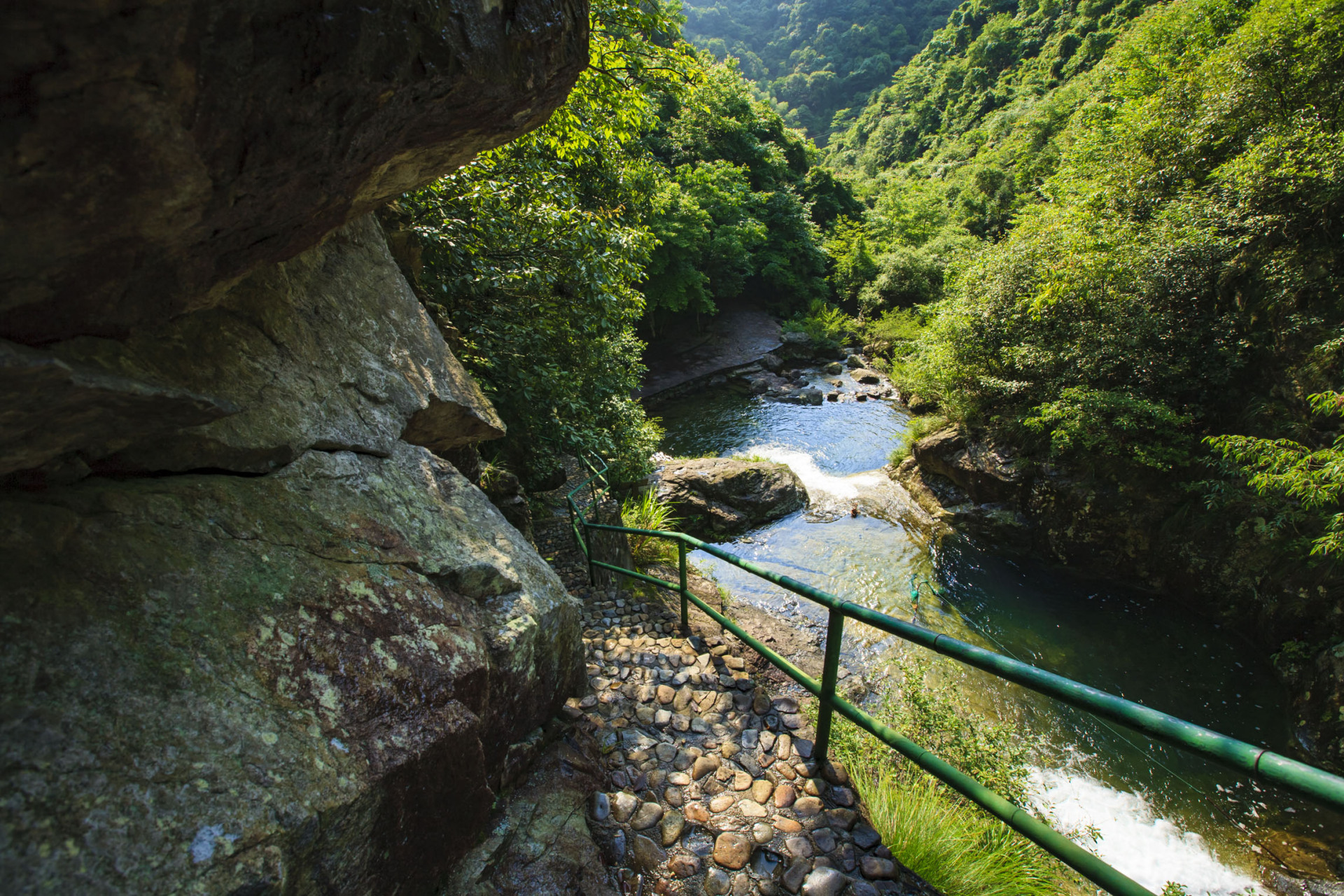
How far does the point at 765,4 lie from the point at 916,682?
128m

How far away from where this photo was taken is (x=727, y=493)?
35.2 ft

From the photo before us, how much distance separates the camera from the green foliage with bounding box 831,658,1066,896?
1.99m

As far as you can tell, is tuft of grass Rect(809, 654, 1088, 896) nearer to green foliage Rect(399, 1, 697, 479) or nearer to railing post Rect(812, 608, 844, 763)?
railing post Rect(812, 608, 844, 763)

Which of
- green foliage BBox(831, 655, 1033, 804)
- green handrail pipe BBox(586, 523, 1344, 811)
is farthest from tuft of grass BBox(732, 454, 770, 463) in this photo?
green handrail pipe BBox(586, 523, 1344, 811)

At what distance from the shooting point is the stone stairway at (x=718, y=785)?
6.66ft

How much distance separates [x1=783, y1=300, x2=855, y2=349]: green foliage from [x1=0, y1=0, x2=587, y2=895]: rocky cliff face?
22.8 metres

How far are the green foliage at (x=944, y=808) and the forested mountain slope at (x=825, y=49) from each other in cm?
8103

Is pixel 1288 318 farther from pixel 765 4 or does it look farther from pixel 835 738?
pixel 765 4

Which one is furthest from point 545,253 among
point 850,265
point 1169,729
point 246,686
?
point 850,265

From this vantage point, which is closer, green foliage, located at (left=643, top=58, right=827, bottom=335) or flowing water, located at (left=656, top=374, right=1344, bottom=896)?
flowing water, located at (left=656, top=374, right=1344, bottom=896)

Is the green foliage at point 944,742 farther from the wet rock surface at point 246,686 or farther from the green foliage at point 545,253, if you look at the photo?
the green foliage at point 545,253

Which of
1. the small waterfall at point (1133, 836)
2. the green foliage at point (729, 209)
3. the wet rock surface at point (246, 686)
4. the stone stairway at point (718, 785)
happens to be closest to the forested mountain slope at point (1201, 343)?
the small waterfall at point (1133, 836)

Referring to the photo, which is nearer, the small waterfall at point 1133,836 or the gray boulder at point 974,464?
the small waterfall at point 1133,836

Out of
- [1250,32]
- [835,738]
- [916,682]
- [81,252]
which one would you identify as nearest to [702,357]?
[1250,32]
